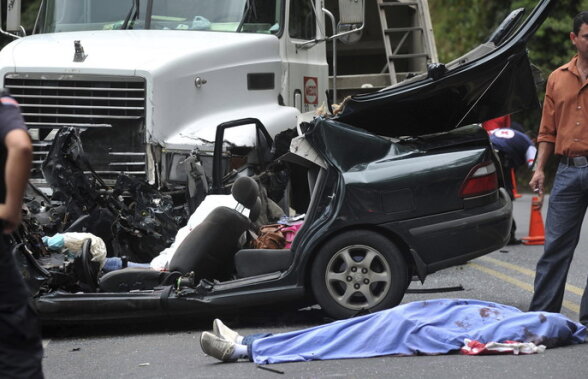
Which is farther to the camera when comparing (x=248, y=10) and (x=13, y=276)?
(x=248, y=10)

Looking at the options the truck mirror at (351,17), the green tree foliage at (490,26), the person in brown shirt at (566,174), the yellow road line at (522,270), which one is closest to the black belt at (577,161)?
the person in brown shirt at (566,174)

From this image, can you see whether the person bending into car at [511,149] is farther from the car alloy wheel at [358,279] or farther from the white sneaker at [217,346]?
the white sneaker at [217,346]

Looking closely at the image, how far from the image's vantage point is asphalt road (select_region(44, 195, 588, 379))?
6.26 meters

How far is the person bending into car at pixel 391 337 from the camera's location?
21.7ft

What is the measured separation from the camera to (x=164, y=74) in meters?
9.46

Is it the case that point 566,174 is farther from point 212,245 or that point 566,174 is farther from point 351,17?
point 351,17

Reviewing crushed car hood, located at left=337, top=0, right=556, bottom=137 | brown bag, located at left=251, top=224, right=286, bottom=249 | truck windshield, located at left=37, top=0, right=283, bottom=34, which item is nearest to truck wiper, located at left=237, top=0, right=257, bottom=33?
truck windshield, located at left=37, top=0, right=283, bottom=34

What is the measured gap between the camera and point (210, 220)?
8.00 metres

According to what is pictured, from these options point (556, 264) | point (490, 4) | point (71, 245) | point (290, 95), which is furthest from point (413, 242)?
point (490, 4)

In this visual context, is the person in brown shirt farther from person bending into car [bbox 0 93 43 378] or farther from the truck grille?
person bending into car [bbox 0 93 43 378]

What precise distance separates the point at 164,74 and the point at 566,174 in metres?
3.51

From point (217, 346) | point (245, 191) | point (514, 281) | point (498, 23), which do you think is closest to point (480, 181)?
point (245, 191)

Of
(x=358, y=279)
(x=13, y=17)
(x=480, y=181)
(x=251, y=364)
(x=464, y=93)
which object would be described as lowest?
(x=251, y=364)

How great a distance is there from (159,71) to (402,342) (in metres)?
3.70
